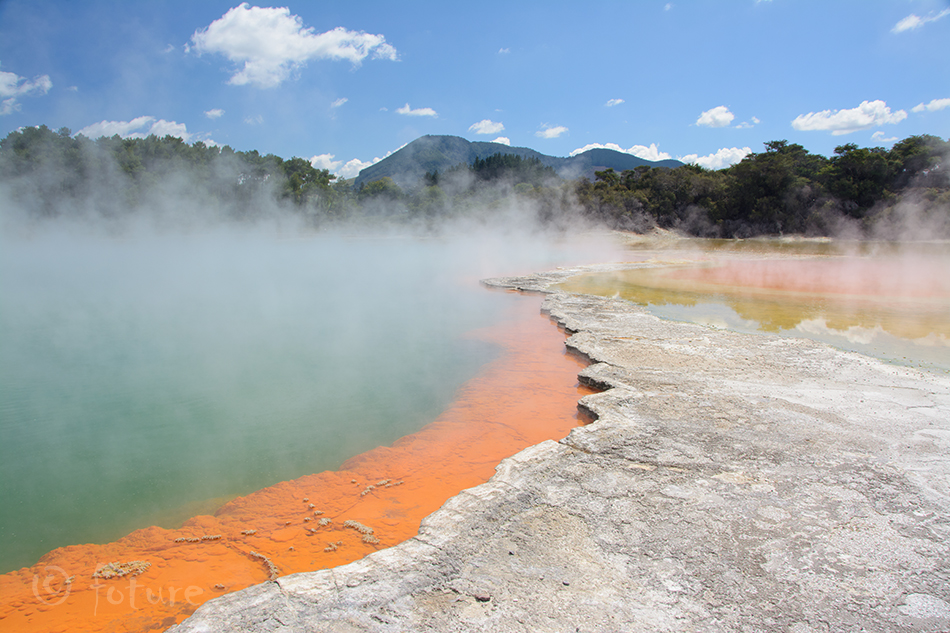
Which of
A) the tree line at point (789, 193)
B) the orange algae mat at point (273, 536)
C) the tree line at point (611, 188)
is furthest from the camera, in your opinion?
the tree line at point (611, 188)

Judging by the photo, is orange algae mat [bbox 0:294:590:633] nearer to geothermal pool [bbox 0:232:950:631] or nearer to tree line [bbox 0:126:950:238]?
geothermal pool [bbox 0:232:950:631]

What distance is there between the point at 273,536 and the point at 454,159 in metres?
139

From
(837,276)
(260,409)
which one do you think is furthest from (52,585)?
(837,276)

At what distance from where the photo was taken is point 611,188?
95.0ft

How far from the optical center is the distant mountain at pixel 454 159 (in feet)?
377

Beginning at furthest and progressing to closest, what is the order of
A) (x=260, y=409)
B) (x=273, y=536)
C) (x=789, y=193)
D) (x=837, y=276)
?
(x=789, y=193)
(x=837, y=276)
(x=260, y=409)
(x=273, y=536)

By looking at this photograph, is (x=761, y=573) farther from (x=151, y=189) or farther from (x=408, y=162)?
(x=408, y=162)

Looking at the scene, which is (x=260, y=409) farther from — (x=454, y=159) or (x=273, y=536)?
(x=454, y=159)

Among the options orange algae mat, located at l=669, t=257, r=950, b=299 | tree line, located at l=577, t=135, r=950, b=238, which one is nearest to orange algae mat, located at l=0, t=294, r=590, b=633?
orange algae mat, located at l=669, t=257, r=950, b=299

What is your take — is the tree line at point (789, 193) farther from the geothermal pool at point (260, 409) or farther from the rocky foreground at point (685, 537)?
the rocky foreground at point (685, 537)

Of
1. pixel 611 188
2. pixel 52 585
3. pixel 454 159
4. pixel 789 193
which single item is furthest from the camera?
pixel 454 159

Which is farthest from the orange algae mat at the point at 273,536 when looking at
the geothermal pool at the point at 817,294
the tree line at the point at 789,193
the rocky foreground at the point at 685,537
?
the tree line at the point at 789,193

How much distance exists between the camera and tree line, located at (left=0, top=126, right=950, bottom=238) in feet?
71.5

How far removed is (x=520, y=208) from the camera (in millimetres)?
29141
